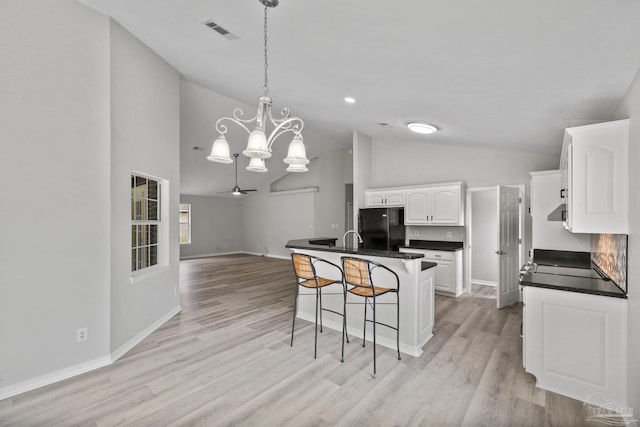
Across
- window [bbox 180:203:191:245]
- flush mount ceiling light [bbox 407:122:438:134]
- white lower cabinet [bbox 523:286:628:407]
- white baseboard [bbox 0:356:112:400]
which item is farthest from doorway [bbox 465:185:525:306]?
window [bbox 180:203:191:245]

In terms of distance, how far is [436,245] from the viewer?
5754 millimetres

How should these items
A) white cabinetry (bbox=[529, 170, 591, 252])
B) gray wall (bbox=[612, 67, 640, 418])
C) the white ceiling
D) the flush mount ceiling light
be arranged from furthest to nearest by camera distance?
the flush mount ceiling light → white cabinetry (bbox=[529, 170, 591, 252]) → gray wall (bbox=[612, 67, 640, 418]) → the white ceiling

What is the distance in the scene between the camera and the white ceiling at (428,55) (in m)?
1.55

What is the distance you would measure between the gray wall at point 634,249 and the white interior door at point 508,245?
2.52m

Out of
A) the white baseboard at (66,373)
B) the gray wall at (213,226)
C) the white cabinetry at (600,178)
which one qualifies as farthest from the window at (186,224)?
the white cabinetry at (600,178)

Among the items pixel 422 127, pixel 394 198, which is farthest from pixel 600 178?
pixel 394 198

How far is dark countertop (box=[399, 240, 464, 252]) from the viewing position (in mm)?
5363

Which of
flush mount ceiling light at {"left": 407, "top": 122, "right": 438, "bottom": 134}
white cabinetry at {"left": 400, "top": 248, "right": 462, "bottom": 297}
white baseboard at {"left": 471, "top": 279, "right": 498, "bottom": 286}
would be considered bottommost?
white baseboard at {"left": 471, "top": 279, "right": 498, "bottom": 286}

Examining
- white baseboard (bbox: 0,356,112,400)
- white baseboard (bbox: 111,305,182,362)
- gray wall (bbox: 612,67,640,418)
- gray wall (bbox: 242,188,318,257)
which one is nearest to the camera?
gray wall (bbox: 612,67,640,418)

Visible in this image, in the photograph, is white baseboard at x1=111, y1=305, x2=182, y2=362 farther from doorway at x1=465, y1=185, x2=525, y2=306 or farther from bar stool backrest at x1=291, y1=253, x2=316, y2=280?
doorway at x1=465, y1=185, x2=525, y2=306

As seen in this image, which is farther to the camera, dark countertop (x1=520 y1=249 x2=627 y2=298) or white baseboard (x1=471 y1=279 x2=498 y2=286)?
white baseboard (x1=471 y1=279 x2=498 y2=286)

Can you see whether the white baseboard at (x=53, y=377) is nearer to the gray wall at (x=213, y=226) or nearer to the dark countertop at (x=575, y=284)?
the dark countertop at (x=575, y=284)

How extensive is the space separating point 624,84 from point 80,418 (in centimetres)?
439

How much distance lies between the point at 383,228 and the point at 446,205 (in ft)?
4.07
